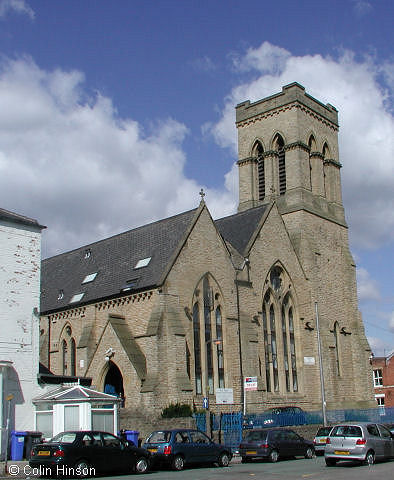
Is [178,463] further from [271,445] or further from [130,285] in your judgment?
[130,285]

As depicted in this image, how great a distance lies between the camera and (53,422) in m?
25.3

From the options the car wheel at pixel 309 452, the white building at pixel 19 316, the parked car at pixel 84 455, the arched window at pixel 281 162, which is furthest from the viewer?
the arched window at pixel 281 162

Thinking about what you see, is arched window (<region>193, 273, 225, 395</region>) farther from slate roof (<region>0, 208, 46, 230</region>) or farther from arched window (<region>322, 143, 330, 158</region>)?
arched window (<region>322, 143, 330, 158</region>)

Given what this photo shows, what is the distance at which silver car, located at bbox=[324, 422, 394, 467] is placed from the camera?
877 inches

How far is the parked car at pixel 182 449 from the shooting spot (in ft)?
73.9

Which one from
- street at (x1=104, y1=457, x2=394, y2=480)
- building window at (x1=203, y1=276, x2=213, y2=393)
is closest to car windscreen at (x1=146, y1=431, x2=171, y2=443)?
street at (x1=104, y1=457, x2=394, y2=480)

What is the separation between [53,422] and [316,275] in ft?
81.3

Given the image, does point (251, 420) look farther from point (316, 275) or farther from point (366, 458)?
point (316, 275)

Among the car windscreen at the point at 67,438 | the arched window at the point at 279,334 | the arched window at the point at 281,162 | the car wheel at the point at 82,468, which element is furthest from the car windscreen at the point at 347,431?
the arched window at the point at 281,162

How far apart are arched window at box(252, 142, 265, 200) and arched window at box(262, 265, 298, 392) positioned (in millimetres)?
9177

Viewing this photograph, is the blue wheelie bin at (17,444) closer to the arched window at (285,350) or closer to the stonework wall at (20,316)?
the stonework wall at (20,316)

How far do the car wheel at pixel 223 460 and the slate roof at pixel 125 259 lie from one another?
37.4 feet

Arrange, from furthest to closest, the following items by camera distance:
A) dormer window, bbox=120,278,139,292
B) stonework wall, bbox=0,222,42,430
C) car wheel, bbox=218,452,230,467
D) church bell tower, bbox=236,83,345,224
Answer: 1. church bell tower, bbox=236,83,345,224
2. dormer window, bbox=120,278,139,292
3. stonework wall, bbox=0,222,42,430
4. car wheel, bbox=218,452,230,467

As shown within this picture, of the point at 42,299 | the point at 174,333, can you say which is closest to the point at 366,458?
the point at 174,333
